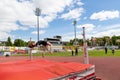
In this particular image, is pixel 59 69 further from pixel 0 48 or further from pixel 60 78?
pixel 0 48

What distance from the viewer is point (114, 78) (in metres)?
10.6

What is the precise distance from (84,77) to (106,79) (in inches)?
202

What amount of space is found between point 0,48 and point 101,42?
76798mm

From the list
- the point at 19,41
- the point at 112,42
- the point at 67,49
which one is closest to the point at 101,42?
the point at 112,42

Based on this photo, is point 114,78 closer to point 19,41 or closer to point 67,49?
point 67,49

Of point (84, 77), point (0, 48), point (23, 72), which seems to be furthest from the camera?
point (0, 48)

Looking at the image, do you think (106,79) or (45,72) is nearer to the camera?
(45,72)

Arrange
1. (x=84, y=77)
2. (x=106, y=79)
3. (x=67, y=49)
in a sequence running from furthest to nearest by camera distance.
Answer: (x=67, y=49) → (x=106, y=79) → (x=84, y=77)

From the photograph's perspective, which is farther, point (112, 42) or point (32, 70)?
point (112, 42)

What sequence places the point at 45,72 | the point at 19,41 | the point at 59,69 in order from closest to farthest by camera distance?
the point at 45,72
the point at 59,69
the point at 19,41

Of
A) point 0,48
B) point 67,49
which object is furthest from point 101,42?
point 0,48

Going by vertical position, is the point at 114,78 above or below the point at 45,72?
below

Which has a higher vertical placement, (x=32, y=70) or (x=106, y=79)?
(x=32, y=70)

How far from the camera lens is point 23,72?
398cm
